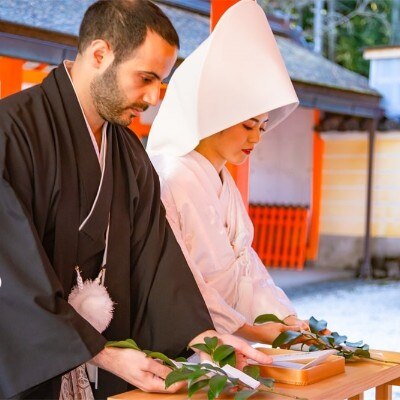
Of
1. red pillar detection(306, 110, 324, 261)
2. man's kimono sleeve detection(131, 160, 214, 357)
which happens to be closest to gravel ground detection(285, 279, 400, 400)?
red pillar detection(306, 110, 324, 261)

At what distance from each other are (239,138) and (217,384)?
1.16m

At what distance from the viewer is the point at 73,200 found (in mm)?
2305

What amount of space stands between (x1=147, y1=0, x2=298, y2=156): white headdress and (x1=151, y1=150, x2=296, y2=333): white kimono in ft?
0.36

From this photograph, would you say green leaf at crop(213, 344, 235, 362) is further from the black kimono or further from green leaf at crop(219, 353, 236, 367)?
the black kimono

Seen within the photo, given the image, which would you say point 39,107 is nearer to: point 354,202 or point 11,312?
point 11,312

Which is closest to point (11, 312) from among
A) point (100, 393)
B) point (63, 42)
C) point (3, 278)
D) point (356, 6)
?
point (3, 278)

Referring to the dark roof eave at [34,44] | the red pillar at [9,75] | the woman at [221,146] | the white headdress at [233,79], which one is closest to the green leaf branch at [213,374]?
the woman at [221,146]

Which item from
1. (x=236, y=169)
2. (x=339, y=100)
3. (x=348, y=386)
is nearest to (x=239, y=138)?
(x=348, y=386)

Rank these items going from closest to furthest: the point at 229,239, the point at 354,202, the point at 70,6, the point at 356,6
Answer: the point at 229,239
the point at 70,6
the point at 354,202
the point at 356,6

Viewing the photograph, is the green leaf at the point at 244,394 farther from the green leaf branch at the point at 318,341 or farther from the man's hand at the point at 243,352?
the green leaf branch at the point at 318,341

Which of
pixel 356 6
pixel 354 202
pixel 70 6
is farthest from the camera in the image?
pixel 356 6

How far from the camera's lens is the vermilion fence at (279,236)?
494 inches

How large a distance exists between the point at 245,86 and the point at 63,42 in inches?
168

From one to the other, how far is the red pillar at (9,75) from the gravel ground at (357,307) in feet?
11.4
